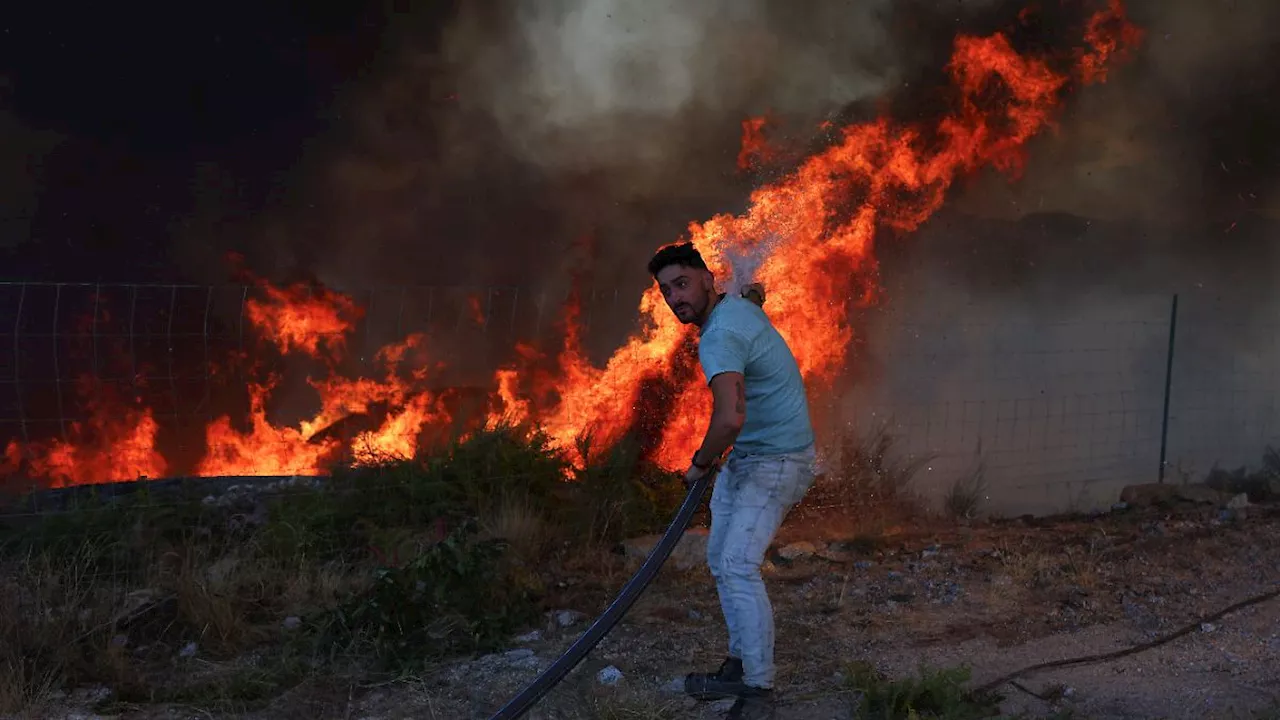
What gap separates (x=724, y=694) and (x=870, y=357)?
19.3 feet

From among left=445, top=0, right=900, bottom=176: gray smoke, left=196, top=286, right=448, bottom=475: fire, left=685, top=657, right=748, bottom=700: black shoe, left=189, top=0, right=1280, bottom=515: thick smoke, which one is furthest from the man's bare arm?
left=445, top=0, right=900, bottom=176: gray smoke

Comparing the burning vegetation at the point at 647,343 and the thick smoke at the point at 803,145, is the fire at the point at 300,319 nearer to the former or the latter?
the burning vegetation at the point at 647,343

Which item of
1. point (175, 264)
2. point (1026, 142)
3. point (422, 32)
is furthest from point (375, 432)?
point (1026, 142)

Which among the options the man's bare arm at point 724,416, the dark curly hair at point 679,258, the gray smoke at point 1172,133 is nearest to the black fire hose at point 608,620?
the man's bare arm at point 724,416

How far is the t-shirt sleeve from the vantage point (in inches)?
180

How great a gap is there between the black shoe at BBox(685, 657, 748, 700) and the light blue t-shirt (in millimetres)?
946

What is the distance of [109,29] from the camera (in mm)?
9016

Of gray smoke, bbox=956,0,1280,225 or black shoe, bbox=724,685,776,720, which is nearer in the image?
black shoe, bbox=724,685,776,720

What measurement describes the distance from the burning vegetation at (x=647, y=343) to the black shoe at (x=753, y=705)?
3.40 m

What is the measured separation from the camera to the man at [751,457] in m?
4.75

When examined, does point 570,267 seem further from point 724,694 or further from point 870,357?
point 724,694

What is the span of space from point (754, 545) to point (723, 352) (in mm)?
827

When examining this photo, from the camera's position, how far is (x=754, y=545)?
15.7 ft

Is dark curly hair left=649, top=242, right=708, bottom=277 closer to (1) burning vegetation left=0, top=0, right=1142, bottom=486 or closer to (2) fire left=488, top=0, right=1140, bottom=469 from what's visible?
(1) burning vegetation left=0, top=0, right=1142, bottom=486
